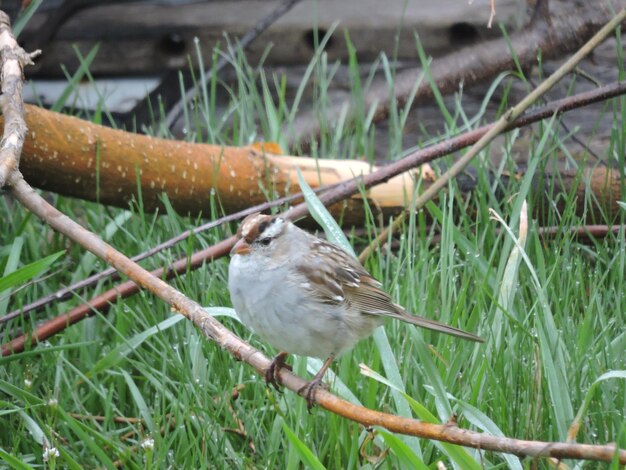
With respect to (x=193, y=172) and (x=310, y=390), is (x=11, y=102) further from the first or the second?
(x=310, y=390)

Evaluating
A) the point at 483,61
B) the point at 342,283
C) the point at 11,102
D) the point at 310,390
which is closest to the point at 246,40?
the point at 483,61

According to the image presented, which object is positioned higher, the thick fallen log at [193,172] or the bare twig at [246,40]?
the bare twig at [246,40]

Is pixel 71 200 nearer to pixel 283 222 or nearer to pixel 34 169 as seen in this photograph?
pixel 34 169

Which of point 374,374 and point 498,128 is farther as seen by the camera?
point 498,128

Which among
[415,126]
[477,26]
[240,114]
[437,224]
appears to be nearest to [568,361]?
[437,224]

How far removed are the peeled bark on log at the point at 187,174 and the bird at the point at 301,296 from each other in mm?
980

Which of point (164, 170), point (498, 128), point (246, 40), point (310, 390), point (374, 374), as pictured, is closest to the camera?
point (374, 374)

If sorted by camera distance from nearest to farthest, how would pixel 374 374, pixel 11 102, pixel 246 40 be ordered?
pixel 374 374
pixel 11 102
pixel 246 40

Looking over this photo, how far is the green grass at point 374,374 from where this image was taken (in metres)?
2.76

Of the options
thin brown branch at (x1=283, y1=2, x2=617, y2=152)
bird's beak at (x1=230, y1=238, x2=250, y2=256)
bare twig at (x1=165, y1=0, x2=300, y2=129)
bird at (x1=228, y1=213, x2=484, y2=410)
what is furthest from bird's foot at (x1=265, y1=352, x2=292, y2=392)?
bare twig at (x1=165, y1=0, x2=300, y2=129)

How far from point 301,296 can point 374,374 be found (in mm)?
525

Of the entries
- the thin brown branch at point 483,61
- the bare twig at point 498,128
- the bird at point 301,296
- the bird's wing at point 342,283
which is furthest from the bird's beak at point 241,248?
the thin brown branch at point 483,61

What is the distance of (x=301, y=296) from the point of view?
9.45 ft

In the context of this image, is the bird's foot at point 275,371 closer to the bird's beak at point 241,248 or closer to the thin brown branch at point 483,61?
the bird's beak at point 241,248
